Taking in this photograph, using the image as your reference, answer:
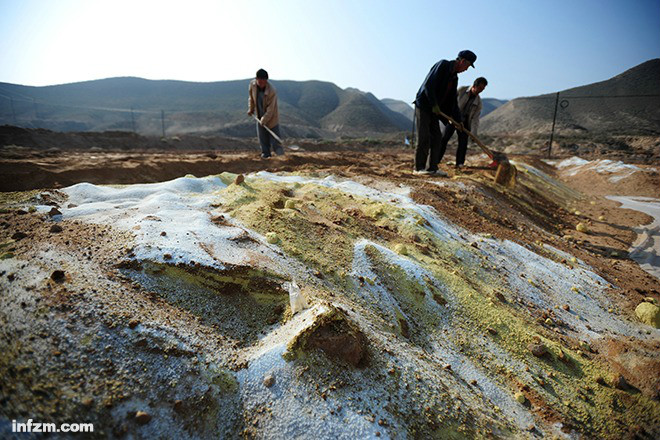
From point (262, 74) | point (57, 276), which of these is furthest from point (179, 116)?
point (57, 276)

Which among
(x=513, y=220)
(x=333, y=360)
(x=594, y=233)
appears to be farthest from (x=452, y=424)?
(x=594, y=233)

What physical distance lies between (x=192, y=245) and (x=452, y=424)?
140 cm

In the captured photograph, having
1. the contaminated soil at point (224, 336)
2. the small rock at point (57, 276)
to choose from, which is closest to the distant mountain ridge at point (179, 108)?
the contaminated soil at point (224, 336)

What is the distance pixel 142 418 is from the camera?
1.02 meters

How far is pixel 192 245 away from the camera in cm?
173

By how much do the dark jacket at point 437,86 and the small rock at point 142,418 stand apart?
4367 mm

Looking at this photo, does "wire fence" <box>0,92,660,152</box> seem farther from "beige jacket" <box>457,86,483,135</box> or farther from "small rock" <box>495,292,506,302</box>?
"small rock" <box>495,292,506,302</box>

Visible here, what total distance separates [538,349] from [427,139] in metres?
3.40

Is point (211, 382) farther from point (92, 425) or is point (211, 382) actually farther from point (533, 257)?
point (533, 257)

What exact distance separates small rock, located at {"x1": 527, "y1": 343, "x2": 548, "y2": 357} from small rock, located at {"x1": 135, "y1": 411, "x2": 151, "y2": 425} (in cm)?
177

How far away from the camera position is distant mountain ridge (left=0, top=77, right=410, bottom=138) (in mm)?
26469

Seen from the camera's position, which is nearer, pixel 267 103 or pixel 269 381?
pixel 269 381

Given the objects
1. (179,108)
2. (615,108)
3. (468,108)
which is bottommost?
(468,108)

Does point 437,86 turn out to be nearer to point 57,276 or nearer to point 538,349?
point 538,349
